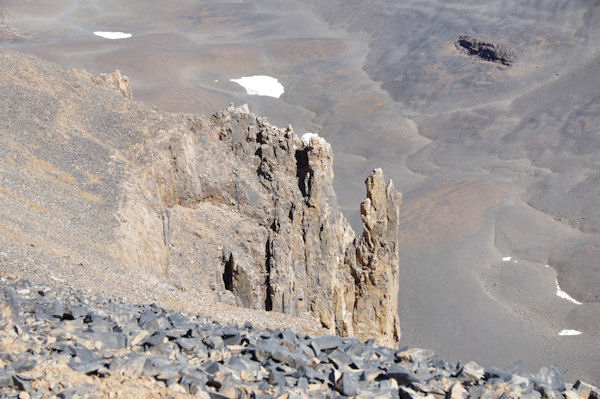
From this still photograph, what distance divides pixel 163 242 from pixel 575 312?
31961mm

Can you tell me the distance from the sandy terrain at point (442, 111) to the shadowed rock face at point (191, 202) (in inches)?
673

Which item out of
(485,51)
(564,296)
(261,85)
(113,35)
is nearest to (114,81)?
(564,296)

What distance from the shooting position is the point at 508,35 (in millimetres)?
86500

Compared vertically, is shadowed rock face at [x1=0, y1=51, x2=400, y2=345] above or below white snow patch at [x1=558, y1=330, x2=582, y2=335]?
above

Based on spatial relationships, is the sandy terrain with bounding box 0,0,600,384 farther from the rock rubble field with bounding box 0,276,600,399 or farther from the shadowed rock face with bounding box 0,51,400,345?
the rock rubble field with bounding box 0,276,600,399

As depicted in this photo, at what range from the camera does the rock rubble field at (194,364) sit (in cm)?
788

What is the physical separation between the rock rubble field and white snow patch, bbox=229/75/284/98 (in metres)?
77.5

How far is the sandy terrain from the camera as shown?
42125 millimetres

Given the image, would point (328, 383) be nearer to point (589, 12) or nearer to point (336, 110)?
point (336, 110)

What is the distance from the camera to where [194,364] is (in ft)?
29.3

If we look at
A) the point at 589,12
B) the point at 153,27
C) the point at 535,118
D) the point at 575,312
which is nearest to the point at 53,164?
the point at 575,312

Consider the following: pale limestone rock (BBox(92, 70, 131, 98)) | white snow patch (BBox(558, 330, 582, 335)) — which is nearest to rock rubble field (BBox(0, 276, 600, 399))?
pale limestone rock (BBox(92, 70, 131, 98))

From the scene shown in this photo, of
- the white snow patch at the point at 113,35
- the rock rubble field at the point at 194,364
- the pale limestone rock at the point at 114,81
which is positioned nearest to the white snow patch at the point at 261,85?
the white snow patch at the point at 113,35

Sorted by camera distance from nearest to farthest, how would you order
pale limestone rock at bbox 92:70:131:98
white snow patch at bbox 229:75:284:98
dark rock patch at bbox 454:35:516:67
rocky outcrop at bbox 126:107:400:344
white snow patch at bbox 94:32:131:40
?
rocky outcrop at bbox 126:107:400:344 → pale limestone rock at bbox 92:70:131:98 → dark rock patch at bbox 454:35:516:67 → white snow patch at bbox 229:75:284:98 → white snow patch at bbox 94:32:131:40
